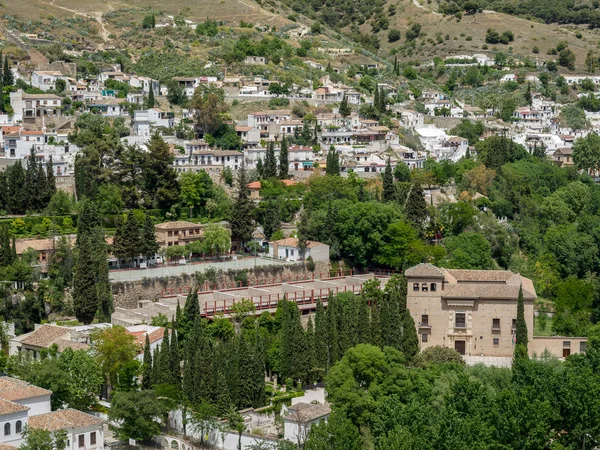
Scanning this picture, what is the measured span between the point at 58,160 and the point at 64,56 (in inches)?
856

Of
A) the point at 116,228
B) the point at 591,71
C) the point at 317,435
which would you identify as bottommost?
the point at 317,435

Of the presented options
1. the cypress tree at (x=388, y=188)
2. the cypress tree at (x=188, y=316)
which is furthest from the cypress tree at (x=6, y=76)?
the cypress tree at (x=188, y=316)

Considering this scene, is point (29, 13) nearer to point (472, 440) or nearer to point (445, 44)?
point (445, 44)

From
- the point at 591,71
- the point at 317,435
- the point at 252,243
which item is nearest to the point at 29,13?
the point at 252,243

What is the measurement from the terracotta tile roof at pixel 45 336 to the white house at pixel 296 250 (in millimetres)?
15475

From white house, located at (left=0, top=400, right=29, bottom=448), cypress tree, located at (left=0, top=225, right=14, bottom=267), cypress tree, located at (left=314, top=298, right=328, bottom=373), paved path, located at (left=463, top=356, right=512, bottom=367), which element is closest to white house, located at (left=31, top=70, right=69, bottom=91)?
cypress tree, located at (left=0, top=225, right=14, bottom=267)

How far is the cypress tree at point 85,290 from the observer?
52969 mm

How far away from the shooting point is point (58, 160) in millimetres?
67938

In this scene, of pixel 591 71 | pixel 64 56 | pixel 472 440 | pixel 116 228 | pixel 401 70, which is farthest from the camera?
pixel 591 71

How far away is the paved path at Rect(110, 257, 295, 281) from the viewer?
5656 cm

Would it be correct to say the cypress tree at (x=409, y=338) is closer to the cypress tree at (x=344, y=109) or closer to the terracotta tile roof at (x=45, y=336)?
the terracotta tile roof at (x=45, y=336)

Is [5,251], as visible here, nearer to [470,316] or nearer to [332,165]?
[470,316]

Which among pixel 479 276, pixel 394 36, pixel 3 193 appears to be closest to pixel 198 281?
pixel 3 193

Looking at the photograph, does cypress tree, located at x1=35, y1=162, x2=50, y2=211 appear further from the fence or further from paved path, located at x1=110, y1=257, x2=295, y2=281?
the fence
